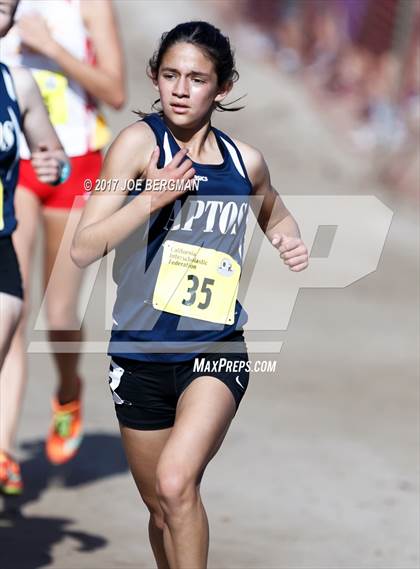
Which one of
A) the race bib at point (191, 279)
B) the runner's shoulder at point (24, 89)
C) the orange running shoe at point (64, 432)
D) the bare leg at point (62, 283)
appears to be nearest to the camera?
the race bib at point (191, 279)

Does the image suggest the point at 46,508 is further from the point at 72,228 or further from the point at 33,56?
the point at 33,56

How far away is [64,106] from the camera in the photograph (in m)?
6.12

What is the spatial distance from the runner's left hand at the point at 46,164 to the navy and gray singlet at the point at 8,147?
4.3 inches

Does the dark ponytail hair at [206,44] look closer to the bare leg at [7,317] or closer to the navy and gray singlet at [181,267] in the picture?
the navy and gray singlet at [181,267]

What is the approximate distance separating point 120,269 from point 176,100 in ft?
1.80

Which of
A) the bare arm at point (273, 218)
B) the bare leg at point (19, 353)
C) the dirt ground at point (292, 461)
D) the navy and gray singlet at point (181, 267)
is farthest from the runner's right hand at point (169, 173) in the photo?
the dirt ground at point (292, 461)

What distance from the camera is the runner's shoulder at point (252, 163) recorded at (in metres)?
4.24

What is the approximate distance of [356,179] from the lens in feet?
53.0

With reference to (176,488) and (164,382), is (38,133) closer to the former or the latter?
(164,382)

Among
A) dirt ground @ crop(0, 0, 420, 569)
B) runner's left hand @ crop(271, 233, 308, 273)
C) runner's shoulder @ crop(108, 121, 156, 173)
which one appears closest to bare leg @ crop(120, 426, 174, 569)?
runner's left hand @ crop(271, 233, 308, 273)

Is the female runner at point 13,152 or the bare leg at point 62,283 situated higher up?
the bare leg at point 62,283

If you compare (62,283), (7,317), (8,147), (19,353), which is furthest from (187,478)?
(62,283)

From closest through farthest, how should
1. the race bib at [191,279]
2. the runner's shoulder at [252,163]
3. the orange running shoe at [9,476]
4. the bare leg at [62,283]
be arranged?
the race bib at [191,279] → the runner's shoulder at [252,163] → the orange running shoe at [9,476] → the bare leg at [62,283]

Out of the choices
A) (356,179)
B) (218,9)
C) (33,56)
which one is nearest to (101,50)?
(33,56)
